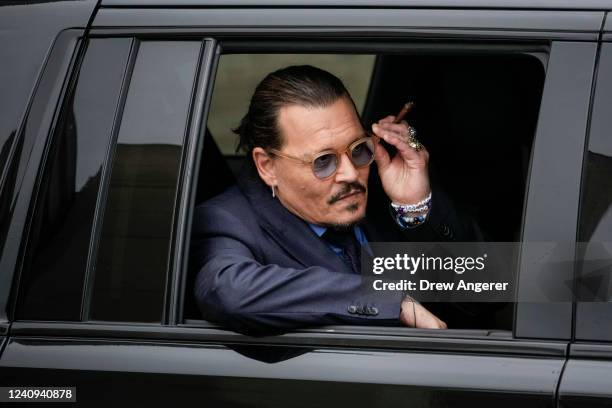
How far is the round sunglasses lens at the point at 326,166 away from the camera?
8.77 feet

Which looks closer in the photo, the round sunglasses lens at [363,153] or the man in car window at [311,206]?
the man in car window at [311,206]

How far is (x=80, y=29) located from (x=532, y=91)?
1.55 m

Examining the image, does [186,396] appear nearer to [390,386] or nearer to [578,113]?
[390,386]

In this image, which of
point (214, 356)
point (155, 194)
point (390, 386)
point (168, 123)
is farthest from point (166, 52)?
point (390, 386)

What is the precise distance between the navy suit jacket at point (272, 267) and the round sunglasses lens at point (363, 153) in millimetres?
211

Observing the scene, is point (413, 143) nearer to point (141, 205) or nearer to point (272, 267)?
point (272, 267)

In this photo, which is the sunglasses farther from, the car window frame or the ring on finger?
the car window frame

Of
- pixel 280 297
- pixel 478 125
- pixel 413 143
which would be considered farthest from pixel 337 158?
pixel 478 125

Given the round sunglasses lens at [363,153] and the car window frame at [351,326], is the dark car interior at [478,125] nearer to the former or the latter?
the round sunglasses lens at [363,153]

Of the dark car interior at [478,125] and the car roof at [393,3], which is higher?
the dark car interior at [478,125]

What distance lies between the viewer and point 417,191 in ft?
9.34

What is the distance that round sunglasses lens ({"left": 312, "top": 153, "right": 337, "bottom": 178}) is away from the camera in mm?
2672

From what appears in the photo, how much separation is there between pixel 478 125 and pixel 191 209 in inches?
59.4

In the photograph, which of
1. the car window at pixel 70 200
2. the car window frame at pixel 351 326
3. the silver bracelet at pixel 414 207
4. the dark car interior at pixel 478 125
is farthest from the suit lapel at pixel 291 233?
the dark car interior at pixel 478 125
